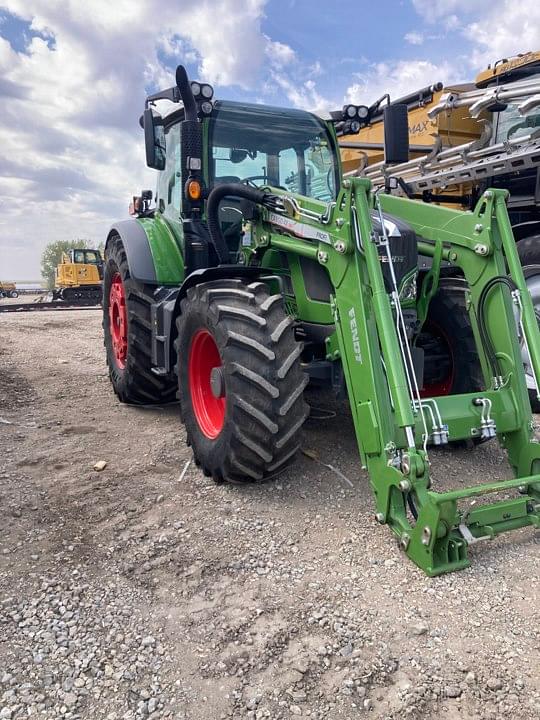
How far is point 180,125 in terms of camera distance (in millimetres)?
4570

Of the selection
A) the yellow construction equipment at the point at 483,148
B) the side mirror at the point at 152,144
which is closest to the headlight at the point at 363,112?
the yellow construction equipment at the point at 483,148

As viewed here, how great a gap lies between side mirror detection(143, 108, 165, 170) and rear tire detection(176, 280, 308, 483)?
151 cm

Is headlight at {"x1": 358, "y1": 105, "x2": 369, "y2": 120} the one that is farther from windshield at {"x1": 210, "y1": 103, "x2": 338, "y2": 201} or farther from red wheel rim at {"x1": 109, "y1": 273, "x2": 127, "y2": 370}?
red wheel rim at {"x1": 109, "y1": 273, "x2": 127, "y2": 370}

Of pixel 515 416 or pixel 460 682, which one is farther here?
pixel 515 416

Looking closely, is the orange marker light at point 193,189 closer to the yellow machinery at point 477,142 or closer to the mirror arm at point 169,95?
the mirror arm at point 169,95

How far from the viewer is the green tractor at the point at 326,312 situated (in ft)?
9.78

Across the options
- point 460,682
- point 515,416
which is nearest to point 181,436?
point 515,416

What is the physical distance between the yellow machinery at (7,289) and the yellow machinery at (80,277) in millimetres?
13088

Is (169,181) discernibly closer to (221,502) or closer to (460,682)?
(221,502)

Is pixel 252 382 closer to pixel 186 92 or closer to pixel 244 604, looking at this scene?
pixel 244 604

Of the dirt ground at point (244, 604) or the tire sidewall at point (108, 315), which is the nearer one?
the dirt ground at point (244, 604)

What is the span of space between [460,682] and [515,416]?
1.66m

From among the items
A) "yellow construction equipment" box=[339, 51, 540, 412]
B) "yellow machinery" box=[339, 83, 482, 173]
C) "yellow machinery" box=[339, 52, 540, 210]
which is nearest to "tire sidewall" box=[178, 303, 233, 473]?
"yellow construction equipment" box=[339, 51, 540, 412]

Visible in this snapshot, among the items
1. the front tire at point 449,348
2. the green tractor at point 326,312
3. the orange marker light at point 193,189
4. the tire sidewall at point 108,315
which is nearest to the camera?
the green tractor at point 326,312
